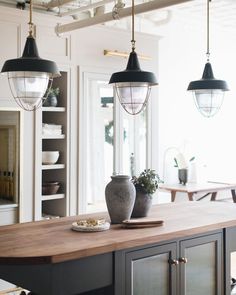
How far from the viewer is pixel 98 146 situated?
496 centimetres

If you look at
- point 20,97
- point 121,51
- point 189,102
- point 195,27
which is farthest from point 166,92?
point 20,97

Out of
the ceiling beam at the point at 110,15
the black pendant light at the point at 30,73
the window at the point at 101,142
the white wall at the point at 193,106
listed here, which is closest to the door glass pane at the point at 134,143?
the window at the point at 101,142

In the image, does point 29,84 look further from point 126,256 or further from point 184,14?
point 184,14

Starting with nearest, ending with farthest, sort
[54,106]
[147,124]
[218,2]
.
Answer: [54,106] < [147,124] < [218,2]

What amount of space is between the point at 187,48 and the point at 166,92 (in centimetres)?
76

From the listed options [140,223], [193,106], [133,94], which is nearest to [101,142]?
[133,94]

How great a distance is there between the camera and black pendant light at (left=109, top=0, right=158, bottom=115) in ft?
9.52

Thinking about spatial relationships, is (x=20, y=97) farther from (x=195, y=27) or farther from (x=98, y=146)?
(x=195, y=27)

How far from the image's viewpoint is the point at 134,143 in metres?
5.27

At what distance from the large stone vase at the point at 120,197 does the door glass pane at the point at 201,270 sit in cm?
46

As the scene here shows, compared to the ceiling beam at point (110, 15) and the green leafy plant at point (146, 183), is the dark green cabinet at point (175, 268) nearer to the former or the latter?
the green leafy plant at point (146, 183)

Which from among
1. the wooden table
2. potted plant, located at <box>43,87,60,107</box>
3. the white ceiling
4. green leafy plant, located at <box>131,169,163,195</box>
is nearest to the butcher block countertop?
green leafy plant, located at <box>131,169,163,195</box>

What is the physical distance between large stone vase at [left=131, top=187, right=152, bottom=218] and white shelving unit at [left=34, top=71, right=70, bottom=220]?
1.52m

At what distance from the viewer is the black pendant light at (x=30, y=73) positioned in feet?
8.30
